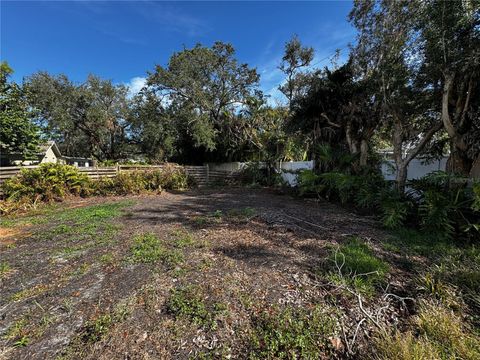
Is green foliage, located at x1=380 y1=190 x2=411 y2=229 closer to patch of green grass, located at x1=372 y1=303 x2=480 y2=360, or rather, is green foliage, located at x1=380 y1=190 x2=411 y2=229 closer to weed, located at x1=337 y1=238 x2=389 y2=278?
weed, located at x1=337 y1=238 x2=389 y2=278

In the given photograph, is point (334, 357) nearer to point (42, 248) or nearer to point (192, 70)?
point (42, 248)

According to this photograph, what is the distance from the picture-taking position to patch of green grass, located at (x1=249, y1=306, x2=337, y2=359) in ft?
5.53

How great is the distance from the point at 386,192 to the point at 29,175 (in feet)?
31.6

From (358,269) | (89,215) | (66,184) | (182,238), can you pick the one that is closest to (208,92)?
(66,184)

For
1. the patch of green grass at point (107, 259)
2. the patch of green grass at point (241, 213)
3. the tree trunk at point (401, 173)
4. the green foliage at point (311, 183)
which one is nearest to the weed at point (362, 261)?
the patch of green grass at point (241, 213)

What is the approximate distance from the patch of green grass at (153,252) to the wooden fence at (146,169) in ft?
21.6

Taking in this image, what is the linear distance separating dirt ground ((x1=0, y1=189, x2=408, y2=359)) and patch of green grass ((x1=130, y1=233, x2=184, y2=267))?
0.04 metres

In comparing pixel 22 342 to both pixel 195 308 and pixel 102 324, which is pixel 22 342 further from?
pixel 195 308

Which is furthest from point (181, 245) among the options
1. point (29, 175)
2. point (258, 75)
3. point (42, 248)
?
point (258, 75)

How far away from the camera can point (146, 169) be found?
403 inches

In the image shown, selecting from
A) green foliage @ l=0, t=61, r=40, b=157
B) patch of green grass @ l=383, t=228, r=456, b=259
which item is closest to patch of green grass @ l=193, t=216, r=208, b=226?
patch of green grass @ l=383, t=228, r=456, b=259

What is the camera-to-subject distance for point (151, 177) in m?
9.90

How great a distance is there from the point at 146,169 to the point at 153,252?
7.75 meters

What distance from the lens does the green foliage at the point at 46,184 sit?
6871mm
